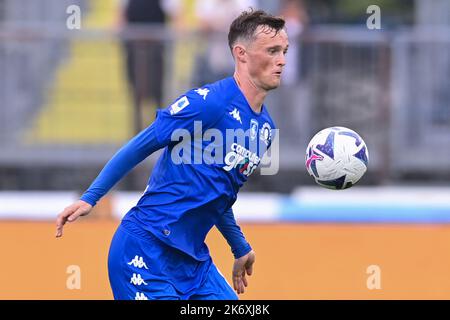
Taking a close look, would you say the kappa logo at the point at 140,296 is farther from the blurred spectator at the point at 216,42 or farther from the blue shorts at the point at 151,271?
the blurred spectator at the point at 216,42

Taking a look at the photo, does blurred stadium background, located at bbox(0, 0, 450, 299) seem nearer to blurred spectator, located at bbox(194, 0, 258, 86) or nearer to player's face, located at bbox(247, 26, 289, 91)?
blurred spectator, located at bbox(194, 0, 258, 86)

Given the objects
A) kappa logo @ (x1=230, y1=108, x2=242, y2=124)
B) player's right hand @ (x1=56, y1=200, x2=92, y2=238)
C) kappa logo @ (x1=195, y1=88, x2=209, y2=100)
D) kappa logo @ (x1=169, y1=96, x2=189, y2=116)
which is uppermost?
kappa logo @ (x1=195, y1=88, x2=209, y2=100)

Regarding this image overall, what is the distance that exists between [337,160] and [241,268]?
851 millimetres

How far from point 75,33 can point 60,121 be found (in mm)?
1029

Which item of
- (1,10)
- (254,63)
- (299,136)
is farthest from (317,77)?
(254,63)

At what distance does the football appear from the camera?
5.97 m

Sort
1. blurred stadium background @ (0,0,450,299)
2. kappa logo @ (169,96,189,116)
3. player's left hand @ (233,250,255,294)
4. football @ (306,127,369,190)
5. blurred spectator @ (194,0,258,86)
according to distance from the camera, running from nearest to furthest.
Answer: kappa logo @ (169,96,189,116)
football @ (306,127,369,190)
player's left hand @ (233,250,255,294)
blurred spectator @ (194,0,258,86)
blurred stadium background @ (0,0,450,299)

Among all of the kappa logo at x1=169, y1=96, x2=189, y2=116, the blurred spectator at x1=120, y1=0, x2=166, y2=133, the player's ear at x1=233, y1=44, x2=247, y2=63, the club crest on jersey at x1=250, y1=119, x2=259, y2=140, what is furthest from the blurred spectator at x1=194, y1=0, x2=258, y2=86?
the kappa logo at x1=169, y1=96, x2=189, y2=116

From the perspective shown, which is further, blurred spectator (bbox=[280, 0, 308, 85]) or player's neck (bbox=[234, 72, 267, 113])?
blurred spectator (bbox=[280, 0, 308, 85])

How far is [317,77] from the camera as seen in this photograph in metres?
12.2

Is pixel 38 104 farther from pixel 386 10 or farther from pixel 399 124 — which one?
pixel 386 10

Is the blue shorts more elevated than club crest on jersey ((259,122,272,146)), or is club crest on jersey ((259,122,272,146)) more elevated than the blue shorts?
club crest on jersey ((259,122,272,146))

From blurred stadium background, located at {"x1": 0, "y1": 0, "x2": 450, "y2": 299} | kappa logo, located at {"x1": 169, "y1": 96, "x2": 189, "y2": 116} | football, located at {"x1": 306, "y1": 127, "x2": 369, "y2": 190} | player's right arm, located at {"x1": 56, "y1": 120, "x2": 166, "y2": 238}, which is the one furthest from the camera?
blurred stadium background, located at {"x1": 0, "y1": 0, "x2": 450, "y2": 299}

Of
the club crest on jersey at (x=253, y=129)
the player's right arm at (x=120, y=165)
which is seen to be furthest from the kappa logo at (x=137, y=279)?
the club crest on jersey at (x=253, y=129)
